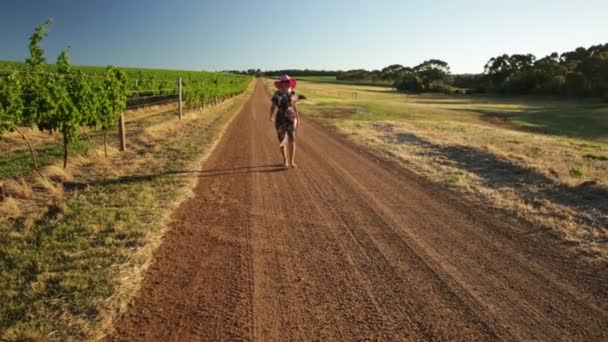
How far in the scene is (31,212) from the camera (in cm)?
634

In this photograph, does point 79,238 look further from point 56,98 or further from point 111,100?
point 111,100

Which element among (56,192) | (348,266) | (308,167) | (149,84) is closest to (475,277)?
(348,266)

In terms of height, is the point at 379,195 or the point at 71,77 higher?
the point at 71,77

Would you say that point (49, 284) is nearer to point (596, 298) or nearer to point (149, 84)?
point (596, 298)

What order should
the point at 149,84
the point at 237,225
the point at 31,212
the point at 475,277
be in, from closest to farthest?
the point at 475,277 → the point at 237,225 → the point at 31,212 → the point at 149,84

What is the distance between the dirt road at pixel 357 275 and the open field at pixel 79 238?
0.31m

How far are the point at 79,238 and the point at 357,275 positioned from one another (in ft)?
11.5

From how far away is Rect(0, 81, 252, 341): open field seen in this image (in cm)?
342

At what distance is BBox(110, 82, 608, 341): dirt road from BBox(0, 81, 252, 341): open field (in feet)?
1.01

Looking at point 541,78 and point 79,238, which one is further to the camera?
point 541,78

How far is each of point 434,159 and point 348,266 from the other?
25.9 ft

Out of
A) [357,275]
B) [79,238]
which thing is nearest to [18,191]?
[79,238]

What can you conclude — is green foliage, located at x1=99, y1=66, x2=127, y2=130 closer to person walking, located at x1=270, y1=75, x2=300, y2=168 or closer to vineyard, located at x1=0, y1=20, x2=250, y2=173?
vineyard, located at x1=0, y1=20, x2=250, y2=173

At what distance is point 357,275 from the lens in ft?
14.4
